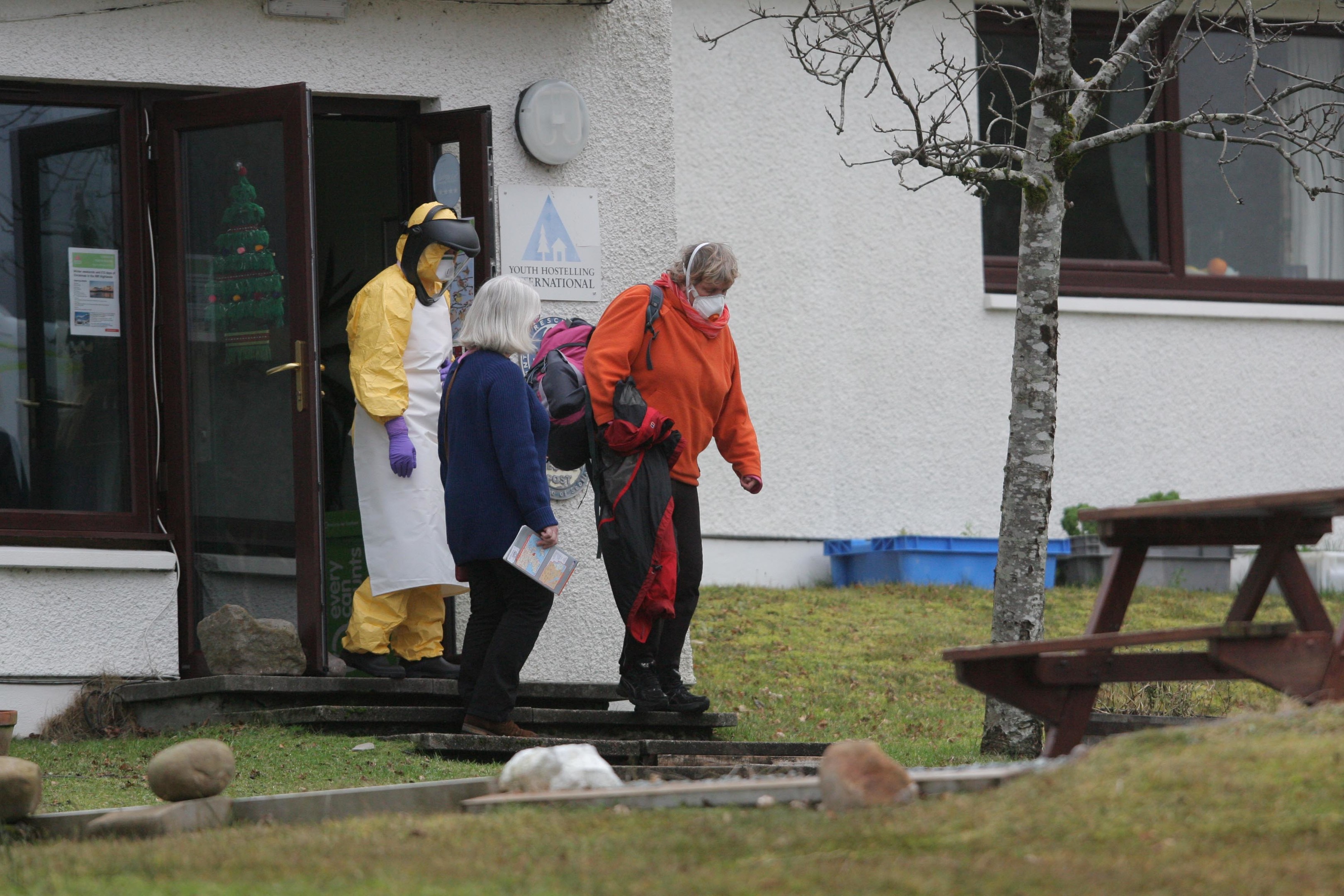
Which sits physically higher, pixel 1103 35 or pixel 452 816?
pixel 1103 35

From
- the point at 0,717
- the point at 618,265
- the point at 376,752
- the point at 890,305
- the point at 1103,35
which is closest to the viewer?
the point at 0,717

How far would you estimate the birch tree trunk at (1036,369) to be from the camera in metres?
6.69

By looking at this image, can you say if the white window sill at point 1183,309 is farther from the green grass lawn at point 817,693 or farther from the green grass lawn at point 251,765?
the green grass lawn at point 251,765

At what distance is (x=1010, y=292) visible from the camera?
12.0m

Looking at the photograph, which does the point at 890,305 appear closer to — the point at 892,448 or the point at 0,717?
the point at 892,448

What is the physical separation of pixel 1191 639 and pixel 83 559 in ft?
15.2

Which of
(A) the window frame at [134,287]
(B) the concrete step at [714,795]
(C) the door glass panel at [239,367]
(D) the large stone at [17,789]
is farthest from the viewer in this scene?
(A) the window frame at [134,287]

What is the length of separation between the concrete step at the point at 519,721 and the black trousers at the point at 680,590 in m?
0.26

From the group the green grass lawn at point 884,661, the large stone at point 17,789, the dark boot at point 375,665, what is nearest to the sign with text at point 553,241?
the dark boot at point 375,665

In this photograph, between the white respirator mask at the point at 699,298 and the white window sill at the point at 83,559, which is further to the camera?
the white window sill at the point at 83,559

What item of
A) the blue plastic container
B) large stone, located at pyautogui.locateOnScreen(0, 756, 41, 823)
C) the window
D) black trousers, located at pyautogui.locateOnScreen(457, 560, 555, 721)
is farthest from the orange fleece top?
the blue plastic container

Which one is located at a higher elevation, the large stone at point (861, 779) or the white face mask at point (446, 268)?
the white face mask at point (446, 268)

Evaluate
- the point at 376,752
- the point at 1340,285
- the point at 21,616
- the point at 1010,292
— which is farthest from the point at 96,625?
the point at 1340,285

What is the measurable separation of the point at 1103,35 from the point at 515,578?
7.72 meters
